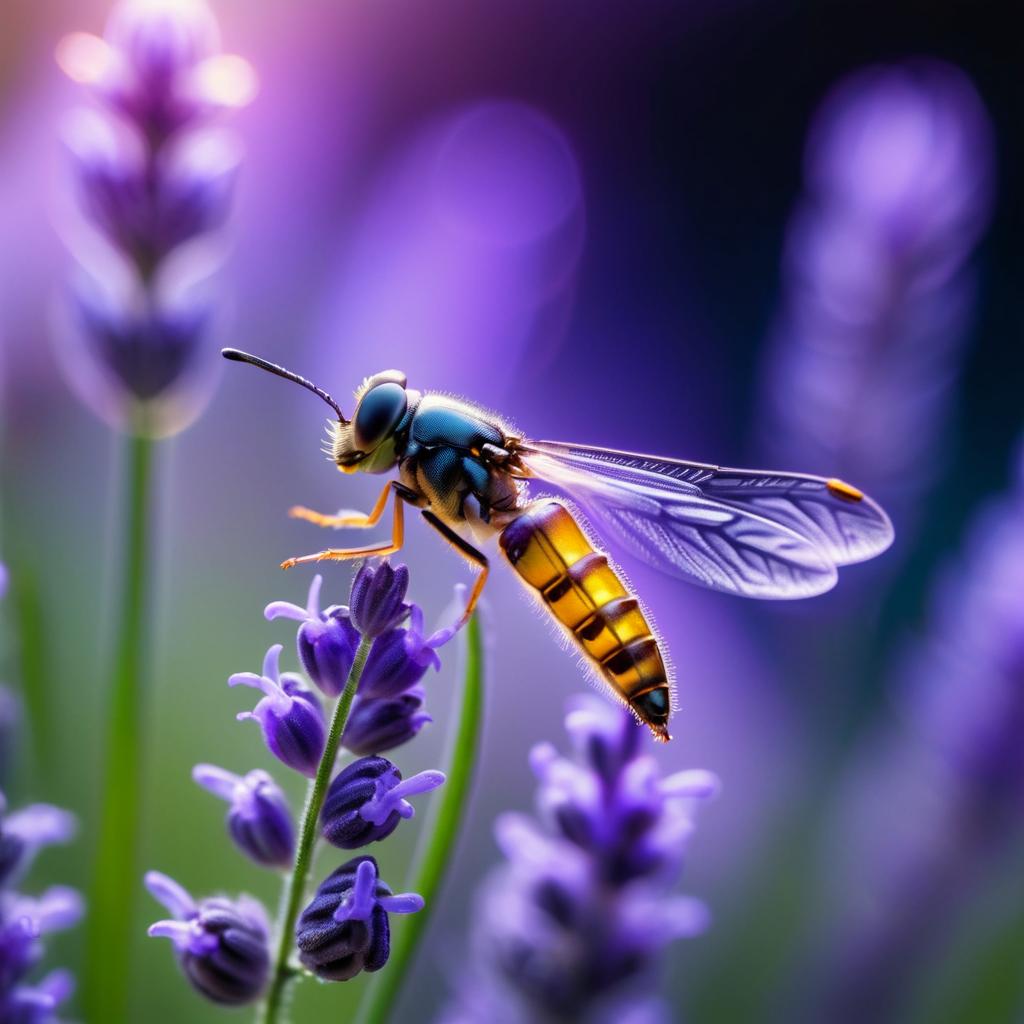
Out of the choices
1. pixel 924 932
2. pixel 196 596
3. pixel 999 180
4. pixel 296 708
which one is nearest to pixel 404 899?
pixel 296 708

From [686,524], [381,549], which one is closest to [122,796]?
[381,549]

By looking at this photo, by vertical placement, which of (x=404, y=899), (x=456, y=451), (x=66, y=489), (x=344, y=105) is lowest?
(x=404, y=899)

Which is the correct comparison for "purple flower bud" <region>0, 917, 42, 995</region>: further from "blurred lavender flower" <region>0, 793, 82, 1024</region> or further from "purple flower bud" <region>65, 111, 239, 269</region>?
"purple flower bud" <region>65, 111, 239, 269</region>

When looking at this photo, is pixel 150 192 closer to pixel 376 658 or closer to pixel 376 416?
pixel 376 416

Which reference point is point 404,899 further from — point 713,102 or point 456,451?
point 713,102

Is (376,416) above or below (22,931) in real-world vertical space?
above

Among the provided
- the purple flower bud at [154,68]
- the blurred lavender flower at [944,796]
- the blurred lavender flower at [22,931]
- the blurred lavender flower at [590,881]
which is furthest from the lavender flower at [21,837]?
the blurred lavender flower at [944,796]

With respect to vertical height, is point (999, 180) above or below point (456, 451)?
above
